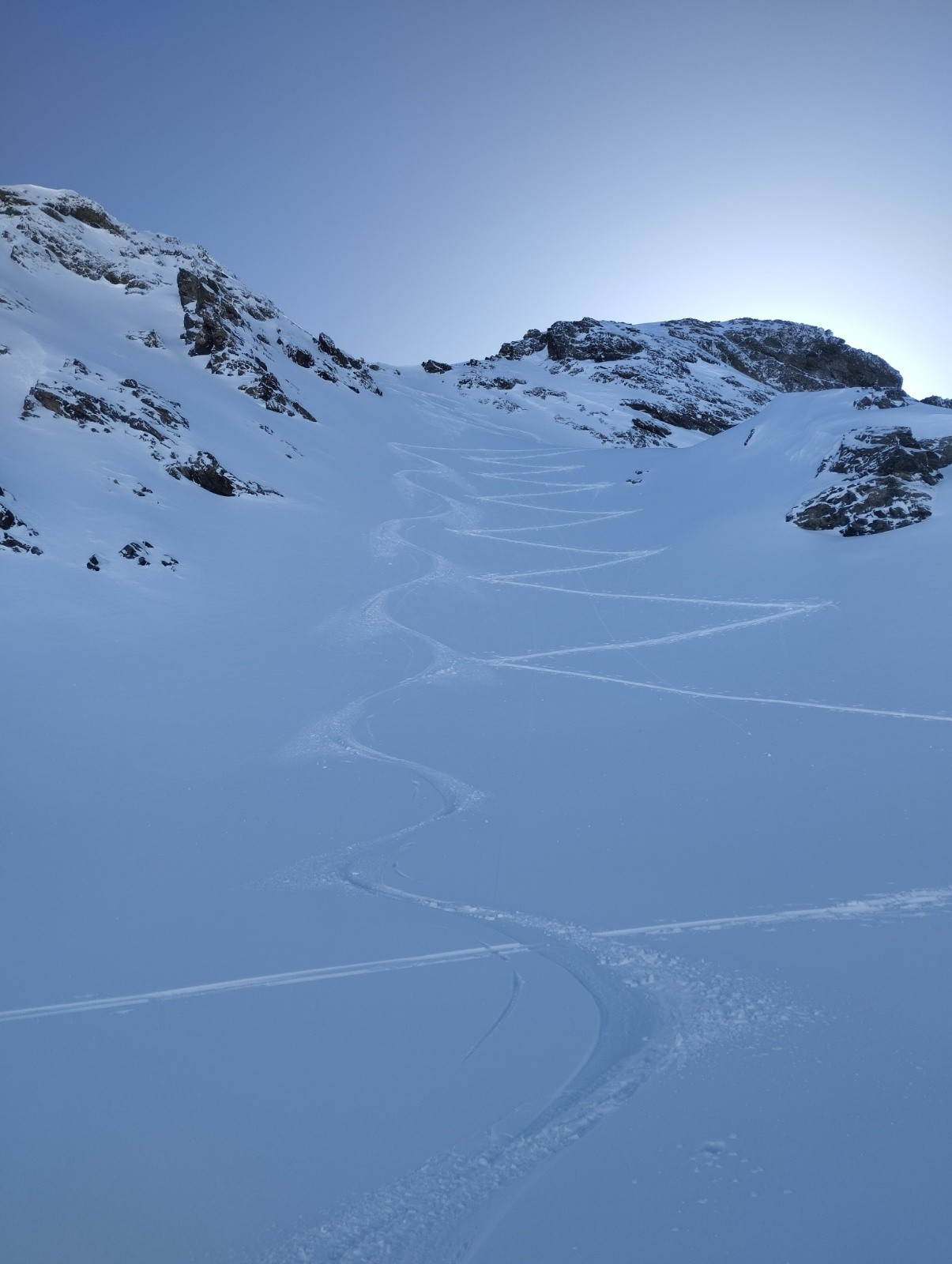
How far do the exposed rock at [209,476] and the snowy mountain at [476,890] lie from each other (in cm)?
283

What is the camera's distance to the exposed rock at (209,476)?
19.4m

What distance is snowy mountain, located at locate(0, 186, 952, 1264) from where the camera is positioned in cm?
295

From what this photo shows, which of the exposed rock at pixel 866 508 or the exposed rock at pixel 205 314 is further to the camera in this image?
the exposed rock at pixel 205 314

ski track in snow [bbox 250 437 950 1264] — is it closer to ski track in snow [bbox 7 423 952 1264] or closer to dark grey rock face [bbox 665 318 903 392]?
ski track in snow [bbox 7 423 952 1264]

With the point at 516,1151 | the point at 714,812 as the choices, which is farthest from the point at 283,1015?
the point at 714,812

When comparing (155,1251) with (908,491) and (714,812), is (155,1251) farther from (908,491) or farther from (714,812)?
(908,491)

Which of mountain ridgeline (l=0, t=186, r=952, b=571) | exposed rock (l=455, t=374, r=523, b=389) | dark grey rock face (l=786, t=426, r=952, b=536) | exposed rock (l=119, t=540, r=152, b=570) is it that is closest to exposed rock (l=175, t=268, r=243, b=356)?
mountain ridgeline (l=0, t=186, r=952, b=571)

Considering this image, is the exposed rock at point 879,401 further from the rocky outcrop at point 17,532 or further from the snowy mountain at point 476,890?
the rocky outcrop at point 17,532

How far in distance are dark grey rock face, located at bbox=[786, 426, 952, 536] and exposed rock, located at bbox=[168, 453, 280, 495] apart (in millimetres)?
14412

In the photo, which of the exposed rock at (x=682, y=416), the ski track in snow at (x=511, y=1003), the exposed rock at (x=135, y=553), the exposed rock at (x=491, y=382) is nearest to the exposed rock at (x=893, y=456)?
the ski track in snow at (x=511, y=1003)

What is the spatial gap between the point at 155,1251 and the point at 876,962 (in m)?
3.71

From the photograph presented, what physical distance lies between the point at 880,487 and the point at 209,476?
16353mm

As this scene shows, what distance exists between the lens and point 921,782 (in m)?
6.04

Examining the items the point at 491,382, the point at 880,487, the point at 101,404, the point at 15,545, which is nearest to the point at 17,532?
the point at 15,545
